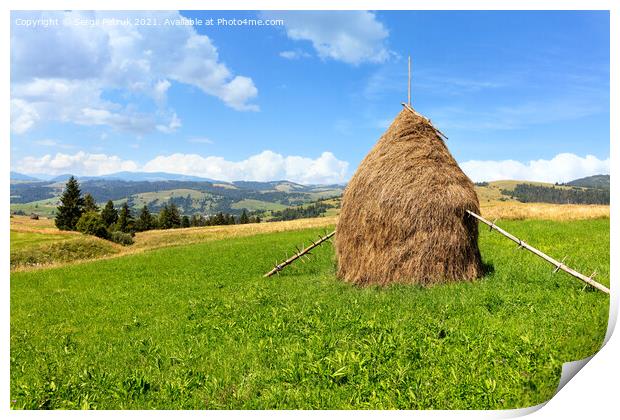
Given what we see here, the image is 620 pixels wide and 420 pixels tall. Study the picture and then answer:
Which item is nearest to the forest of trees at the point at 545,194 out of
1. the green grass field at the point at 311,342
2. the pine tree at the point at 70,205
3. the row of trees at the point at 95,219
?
the green grass field at the point at 311,342

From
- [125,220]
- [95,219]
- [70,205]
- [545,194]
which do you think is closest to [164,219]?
[125,220]

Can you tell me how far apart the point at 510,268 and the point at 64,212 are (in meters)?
44.4

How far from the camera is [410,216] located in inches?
401

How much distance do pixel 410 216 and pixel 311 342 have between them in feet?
15.4

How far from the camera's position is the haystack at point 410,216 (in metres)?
10.2

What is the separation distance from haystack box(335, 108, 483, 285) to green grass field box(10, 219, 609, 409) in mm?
569

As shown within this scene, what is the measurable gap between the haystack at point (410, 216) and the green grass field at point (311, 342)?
1.87 ft

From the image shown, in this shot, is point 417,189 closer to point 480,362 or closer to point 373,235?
point 373,235

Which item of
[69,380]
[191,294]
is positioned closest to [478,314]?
[69,380]

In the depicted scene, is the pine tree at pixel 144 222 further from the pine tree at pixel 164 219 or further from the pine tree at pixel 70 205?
the pine tree at pixel 70 205

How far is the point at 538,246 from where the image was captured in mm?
15656

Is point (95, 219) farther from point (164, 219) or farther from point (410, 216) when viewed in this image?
point (410, 216)

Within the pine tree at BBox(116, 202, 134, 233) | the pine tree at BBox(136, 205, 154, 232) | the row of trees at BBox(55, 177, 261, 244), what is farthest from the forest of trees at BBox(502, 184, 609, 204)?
the pine tree at BBox(136, 205, 154, 232)
